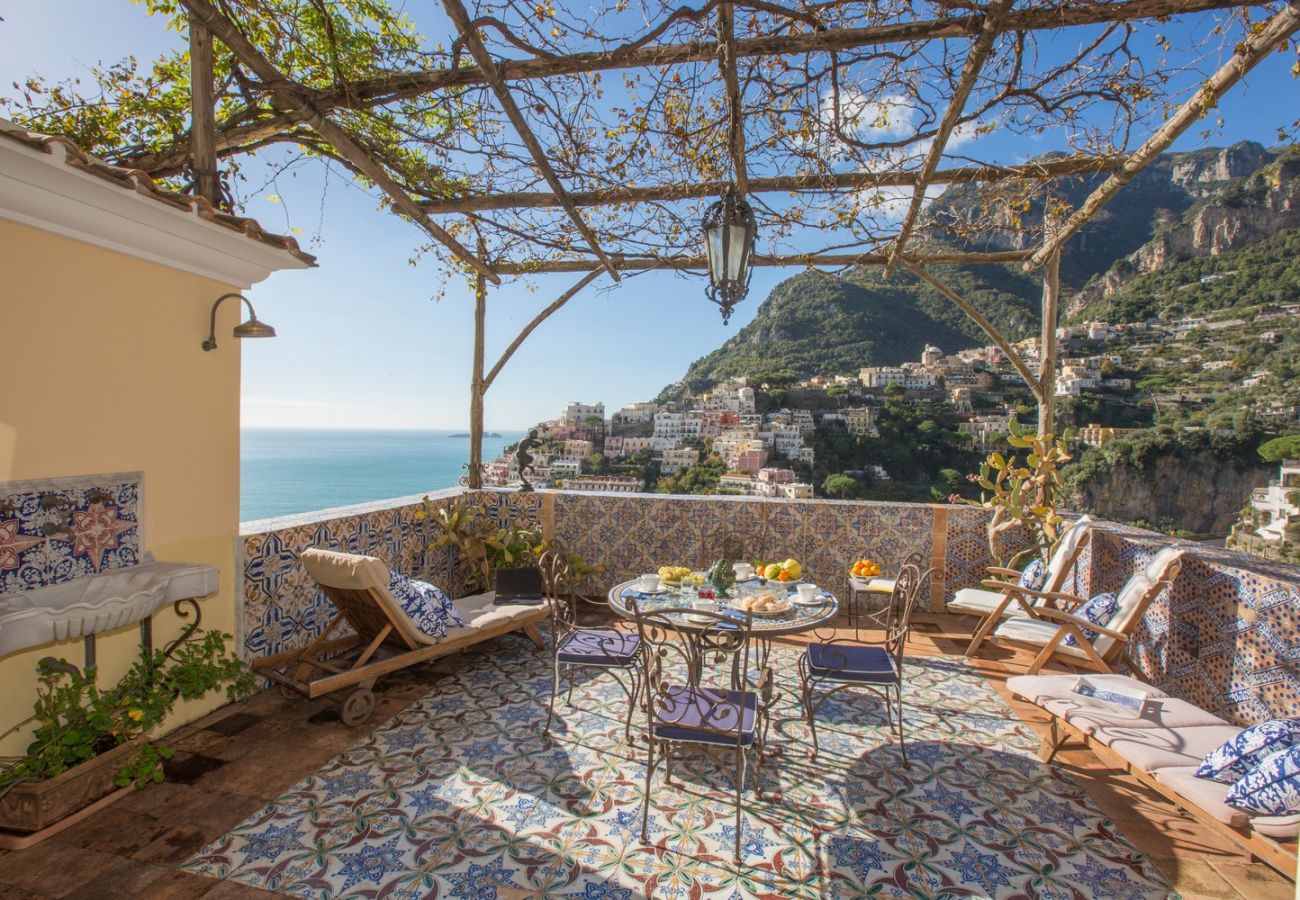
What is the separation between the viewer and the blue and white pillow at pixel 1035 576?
4.35 m

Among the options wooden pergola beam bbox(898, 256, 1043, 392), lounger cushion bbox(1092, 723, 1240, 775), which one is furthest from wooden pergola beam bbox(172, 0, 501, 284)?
lounger cushion bbox(1092, 723, 1240, 775)

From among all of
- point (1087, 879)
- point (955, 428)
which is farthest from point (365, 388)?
point (1087, 879)

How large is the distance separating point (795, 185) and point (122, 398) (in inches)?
145

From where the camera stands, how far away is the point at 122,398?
2.65 metres

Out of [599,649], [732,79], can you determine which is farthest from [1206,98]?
[599,649]

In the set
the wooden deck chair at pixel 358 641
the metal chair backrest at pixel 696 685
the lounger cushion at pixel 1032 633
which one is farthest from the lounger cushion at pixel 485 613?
the lounger cushion at pixel 1032 633

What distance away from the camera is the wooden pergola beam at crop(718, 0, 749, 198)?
2.26 metres

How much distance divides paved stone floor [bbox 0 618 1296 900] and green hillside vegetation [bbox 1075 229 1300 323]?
1457 centimetres

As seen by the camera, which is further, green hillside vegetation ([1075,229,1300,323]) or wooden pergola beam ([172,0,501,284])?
green hillside vegetation ([1075,229,1300,323])

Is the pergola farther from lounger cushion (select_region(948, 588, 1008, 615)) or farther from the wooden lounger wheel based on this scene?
the wooden lounger wheel

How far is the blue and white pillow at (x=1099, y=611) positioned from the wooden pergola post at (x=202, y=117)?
197 inches

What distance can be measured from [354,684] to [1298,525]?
51.7 ft

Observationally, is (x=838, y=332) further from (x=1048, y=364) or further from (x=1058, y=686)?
(x=1058, y=686)

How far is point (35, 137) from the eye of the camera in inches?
72.6
